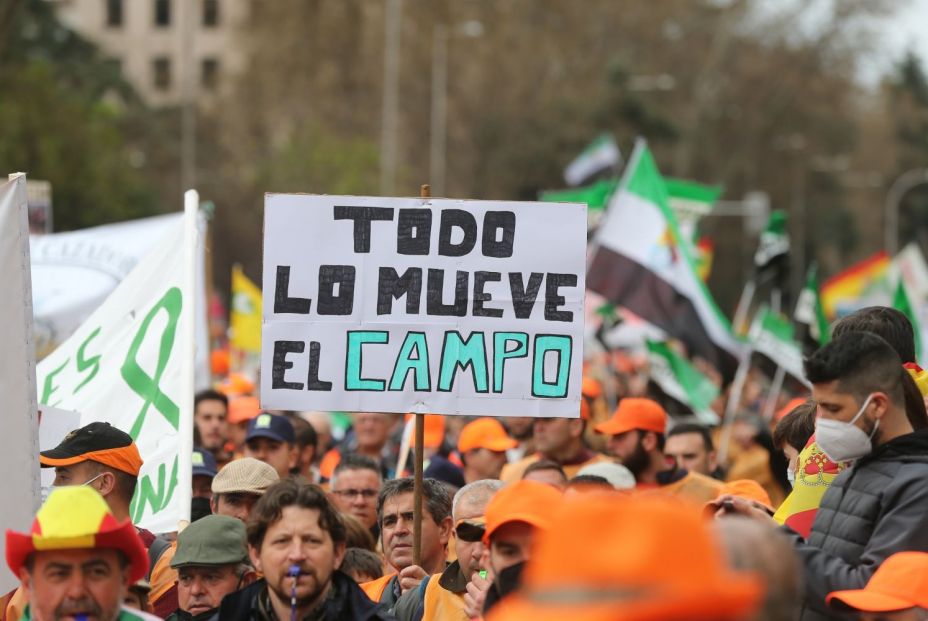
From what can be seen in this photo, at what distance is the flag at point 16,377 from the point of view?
5.94 metres

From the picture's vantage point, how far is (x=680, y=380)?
585 inches

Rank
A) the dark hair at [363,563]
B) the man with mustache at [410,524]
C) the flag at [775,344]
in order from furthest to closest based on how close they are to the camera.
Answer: the flag at [775,344] → the dark hair at [363,563] → the man with mustache at [410,524]

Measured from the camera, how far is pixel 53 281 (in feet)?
38.2

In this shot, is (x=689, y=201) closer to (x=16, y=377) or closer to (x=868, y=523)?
(x=16, y=377)

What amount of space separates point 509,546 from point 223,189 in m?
53.3

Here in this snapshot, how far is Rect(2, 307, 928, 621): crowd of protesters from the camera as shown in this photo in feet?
9.36

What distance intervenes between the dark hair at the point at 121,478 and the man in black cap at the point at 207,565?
2.15 feet

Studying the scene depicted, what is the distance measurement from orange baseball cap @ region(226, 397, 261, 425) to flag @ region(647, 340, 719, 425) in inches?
179

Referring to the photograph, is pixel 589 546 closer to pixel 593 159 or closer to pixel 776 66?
pixel 593 159

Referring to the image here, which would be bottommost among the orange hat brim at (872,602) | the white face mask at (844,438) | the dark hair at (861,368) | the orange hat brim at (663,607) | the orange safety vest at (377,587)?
the orange safety vest at (377,587)

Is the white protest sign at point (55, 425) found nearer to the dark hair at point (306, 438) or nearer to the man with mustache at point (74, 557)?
the dark hair at point (306, 438)

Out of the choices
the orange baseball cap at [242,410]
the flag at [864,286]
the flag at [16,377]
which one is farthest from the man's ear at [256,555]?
the flag at [864,286]

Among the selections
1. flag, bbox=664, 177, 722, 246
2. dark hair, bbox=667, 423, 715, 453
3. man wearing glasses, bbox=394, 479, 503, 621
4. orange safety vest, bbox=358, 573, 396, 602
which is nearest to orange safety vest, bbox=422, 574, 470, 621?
man wearing glasses, bbox=394, 479, 503, 621

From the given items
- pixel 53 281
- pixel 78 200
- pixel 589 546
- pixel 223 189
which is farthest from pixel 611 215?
pixel 223 189
